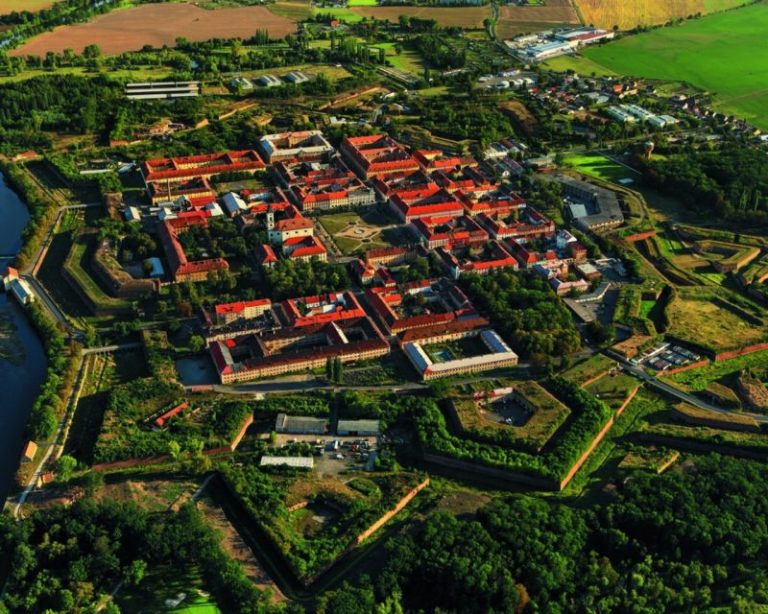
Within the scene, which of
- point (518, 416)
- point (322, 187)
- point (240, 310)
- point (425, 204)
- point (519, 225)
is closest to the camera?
point (518, 416)

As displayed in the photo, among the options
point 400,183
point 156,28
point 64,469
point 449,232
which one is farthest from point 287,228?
point 156,28

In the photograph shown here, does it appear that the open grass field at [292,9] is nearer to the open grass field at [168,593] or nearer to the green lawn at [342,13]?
the green lawn at [342,13]

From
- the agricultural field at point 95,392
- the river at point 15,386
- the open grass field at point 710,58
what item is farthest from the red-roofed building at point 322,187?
the open grass field at point 710,58

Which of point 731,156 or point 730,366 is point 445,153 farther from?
point 730,366

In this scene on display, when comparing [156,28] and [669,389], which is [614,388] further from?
[156,28]

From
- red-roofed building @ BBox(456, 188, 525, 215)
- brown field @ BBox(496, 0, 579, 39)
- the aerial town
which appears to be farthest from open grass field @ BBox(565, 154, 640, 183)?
brown field @ BBox(496, 0, 579, 39)

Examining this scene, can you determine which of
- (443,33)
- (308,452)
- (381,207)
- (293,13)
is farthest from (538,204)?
(293,13)
